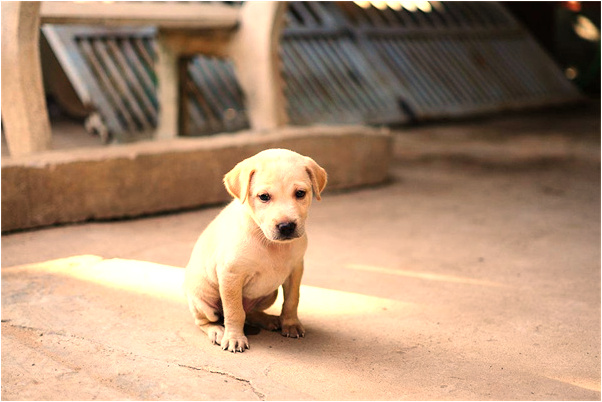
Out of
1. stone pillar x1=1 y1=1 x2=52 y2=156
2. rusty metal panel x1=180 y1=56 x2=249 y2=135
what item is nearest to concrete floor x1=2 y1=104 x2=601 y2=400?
stone pillar x1=1 y1=1 x2=52 y2=156

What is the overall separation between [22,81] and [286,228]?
10.7 feet

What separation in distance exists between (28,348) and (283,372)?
3.72 ft

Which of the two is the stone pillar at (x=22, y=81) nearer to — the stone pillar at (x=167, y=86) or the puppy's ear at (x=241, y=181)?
the stone pillar at (x=167, y=86)

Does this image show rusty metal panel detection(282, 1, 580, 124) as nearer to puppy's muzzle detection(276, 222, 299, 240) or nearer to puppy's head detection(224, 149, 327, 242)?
puppy's head detection(224, 149, 327, 242)

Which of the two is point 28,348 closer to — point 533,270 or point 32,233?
point 32,233

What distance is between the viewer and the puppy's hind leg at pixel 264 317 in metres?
3.78

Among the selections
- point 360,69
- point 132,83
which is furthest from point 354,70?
point 132,83

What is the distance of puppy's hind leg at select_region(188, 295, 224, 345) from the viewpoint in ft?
11.7

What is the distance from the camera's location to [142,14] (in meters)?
6.53

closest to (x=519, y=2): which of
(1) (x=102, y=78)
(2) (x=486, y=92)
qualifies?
(2) (x=486, y=92)

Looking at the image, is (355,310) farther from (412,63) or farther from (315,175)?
(412,63)

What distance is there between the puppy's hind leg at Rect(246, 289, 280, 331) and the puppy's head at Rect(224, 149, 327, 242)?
0.58 meters

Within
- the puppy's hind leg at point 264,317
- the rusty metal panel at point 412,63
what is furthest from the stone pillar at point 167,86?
the puppy's hind leg at point 264,317

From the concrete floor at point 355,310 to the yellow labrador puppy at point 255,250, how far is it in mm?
130
